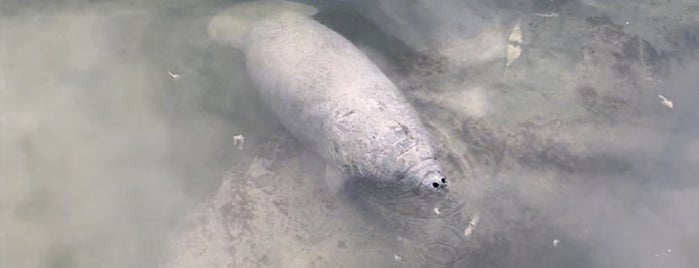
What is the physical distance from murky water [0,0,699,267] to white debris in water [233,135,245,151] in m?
0.03

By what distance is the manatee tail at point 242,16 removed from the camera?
6.46 metres

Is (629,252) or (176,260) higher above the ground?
(629,252)

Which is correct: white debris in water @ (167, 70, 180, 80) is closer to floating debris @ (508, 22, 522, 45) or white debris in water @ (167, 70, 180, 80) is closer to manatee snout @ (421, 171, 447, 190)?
manatee snout @ (421, 171, 447, 190)

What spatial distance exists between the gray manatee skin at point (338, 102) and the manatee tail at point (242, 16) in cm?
21

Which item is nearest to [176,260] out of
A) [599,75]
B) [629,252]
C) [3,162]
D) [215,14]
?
[3,162]

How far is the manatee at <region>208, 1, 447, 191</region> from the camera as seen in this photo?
4.93 m

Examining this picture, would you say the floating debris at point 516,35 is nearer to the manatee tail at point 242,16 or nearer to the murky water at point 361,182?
the murky water at point 361,182

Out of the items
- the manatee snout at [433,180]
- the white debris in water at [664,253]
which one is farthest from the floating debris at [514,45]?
the white debris in water at [664,253]

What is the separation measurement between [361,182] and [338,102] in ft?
2.15

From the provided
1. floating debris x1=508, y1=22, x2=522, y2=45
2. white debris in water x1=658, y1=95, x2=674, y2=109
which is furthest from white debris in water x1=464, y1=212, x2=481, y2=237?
white debris in water x1=658, y1=95, x2=674, y2=109

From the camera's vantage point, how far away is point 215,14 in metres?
6.75

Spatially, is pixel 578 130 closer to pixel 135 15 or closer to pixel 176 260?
pixel 176 260

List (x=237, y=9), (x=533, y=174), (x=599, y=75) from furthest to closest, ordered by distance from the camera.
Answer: (x=237, y=9) < (x=599, y=75) < (x=533, y=174)

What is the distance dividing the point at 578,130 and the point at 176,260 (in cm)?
349
